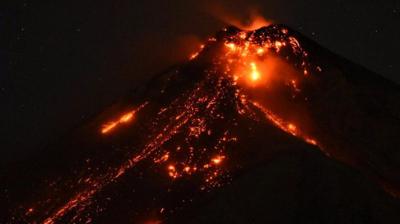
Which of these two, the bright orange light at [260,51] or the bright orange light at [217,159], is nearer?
the bright orange light at [217,159]

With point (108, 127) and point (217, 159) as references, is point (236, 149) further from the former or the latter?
point (108, 127)

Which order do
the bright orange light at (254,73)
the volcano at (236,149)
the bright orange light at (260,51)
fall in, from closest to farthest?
1. the volcano at (236,149)
2. the bright orange light at (254,73)
3. the bright orange light at (260,51)

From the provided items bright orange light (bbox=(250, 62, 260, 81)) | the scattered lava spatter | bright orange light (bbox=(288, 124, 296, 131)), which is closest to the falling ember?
the scattered lava spatter

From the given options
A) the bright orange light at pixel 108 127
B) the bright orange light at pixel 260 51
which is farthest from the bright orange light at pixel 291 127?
the bright orange light at pixel 108 127

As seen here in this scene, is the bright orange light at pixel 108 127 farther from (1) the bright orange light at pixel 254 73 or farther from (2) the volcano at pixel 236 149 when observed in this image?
(1) the bright orange light at pixel 254 73

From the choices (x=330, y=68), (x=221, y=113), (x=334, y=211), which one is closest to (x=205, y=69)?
(x=221, y=113)

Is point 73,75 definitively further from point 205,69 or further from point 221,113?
point 221,113
